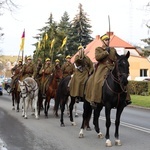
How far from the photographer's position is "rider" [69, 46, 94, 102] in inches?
472

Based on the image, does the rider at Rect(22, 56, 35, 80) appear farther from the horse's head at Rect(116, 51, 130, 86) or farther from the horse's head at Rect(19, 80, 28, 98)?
the horse's head at Rect(116, 51, 130, 86)

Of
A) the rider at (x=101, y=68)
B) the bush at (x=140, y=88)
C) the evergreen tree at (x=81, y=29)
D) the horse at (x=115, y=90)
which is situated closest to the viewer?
the horse at (x=115, y=90)

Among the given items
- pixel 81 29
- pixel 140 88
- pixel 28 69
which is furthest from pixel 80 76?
pixel 81 29

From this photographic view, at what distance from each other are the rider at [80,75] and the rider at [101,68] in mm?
1398

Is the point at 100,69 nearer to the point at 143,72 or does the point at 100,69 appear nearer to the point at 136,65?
the point at 136,65

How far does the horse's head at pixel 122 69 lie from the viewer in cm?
918

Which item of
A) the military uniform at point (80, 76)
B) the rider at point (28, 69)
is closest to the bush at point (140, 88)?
the rider at point (28, 69)

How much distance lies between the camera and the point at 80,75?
40.0ft

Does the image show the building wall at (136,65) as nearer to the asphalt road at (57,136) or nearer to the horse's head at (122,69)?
the asphalt road at (57,136)

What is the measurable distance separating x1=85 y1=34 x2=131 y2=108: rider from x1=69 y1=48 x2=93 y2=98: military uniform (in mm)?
1396

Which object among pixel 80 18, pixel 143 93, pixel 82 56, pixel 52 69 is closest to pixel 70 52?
pixel 80 18

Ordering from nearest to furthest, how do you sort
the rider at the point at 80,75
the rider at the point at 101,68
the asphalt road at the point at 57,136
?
1. the asphalt road at the point at 57,136
2. the rider at the point at 101,68
3. the rider at the point at 80,75

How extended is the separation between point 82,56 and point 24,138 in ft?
10.6

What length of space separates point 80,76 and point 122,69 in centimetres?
304
